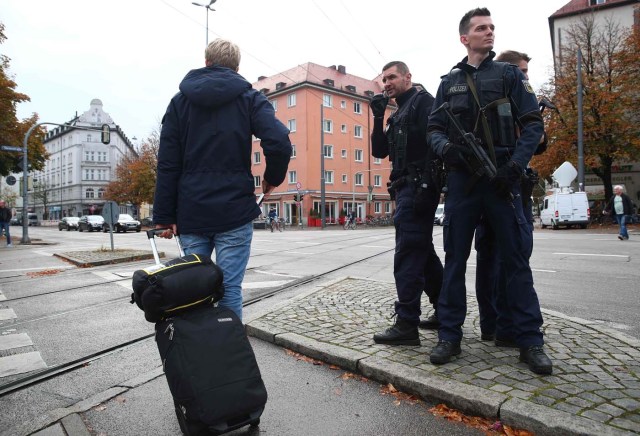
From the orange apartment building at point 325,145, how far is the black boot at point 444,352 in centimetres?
4316

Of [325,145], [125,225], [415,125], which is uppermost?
[325,145]

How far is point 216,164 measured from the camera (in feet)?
8.83

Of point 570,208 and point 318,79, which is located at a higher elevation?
point 318,79

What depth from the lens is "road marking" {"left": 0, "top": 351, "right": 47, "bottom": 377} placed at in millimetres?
3481

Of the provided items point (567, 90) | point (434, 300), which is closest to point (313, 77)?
point (567, 90)

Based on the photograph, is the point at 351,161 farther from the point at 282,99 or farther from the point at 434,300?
the point at 434,300

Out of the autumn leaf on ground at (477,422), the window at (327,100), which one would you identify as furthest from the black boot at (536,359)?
the window at (327,100)

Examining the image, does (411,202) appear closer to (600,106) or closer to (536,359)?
(536,359)

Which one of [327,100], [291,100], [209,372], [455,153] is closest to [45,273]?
[209,372]

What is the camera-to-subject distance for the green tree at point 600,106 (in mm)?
27062

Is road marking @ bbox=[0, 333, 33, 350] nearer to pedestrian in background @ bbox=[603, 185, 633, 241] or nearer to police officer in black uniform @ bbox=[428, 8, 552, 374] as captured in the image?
police officer in black uniform @ bbox=[428, 8, 552, 374]

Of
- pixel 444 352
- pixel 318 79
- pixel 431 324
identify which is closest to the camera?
pixel 444 352

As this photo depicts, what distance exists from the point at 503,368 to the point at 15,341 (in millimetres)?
4281

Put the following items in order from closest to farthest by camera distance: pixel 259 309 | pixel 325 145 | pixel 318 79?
1. pixel 259 309
2. pixel 325 145
3. pixel 318 79
